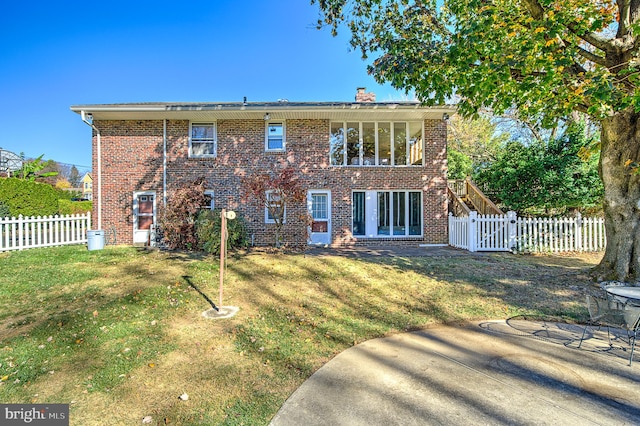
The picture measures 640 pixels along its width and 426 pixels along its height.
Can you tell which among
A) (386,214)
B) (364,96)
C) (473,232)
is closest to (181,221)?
(386,214)

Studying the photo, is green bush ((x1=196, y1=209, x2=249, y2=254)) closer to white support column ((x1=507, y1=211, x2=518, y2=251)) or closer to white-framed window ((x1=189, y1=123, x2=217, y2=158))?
white-framed window ((x1=189, y1=123, x2=217, y2=158))

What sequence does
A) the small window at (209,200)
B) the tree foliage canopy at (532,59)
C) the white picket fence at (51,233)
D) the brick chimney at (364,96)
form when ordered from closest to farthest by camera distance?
1. the tree foliage canopy at (532,59)
2. the white picket fence at (51,233)
3. the small window at (209,200)
4. the brick chimney at (364,96)

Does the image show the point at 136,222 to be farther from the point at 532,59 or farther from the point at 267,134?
the point at 532,59

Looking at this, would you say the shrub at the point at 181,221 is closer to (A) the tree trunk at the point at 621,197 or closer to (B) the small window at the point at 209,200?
(B) the small window at the point at 209,200

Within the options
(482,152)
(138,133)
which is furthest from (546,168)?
(138,133)

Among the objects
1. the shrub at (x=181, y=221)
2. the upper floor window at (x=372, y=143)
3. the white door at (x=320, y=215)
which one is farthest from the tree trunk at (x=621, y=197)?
the shrub at (x=181, y=221)

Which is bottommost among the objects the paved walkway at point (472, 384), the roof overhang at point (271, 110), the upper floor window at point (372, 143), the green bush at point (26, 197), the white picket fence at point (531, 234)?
the paved walkway at point (472, 384)

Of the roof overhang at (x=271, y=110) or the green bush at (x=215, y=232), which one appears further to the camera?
the roof overhang at (x=271, y=110)

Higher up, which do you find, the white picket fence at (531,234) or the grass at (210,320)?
the white picket fence at (531,234)

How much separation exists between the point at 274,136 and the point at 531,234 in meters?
10.2

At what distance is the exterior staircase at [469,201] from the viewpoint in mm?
12493

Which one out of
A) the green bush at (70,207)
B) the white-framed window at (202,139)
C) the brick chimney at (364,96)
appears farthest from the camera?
the green bush at (70,207)

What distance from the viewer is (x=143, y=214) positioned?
1329 cm

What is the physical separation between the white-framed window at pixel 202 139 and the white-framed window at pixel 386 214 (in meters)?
6.20
